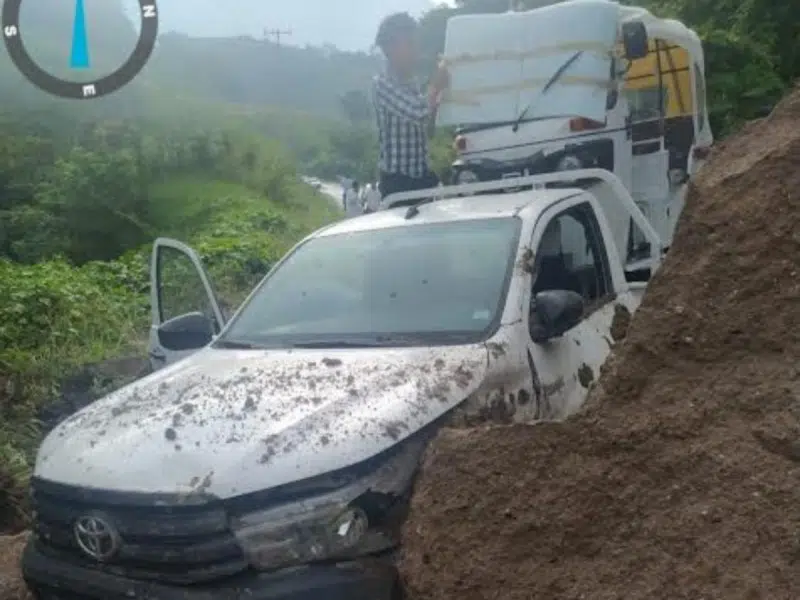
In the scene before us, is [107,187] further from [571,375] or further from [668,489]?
[668,489]

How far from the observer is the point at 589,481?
10.5 feet

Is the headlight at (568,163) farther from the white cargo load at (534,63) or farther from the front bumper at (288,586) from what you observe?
the front bumper at (288,586)

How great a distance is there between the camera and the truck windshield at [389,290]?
449cm

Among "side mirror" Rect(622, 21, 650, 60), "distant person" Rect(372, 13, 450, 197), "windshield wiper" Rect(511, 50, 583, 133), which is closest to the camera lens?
"distant person" Rect(372, 13, 450, 197)

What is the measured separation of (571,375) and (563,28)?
443cm

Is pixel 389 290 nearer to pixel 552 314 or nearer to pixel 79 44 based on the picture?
pixel 552 314

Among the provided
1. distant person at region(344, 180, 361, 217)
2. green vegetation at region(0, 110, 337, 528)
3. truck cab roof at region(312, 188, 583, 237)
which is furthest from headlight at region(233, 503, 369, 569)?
distant person at region(344, 180, 361, 217)

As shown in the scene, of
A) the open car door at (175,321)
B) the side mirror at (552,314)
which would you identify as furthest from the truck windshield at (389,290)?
the open car door at (175,321)

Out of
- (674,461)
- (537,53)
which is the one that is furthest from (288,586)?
(537,53)

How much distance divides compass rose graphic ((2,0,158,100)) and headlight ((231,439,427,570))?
641cm

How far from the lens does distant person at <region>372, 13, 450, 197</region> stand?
7.47 metres

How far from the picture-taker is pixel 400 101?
297 inches

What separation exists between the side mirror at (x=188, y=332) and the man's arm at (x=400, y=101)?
9.12 ft

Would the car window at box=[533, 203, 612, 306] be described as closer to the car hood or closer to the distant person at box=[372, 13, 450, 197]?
the car hood
